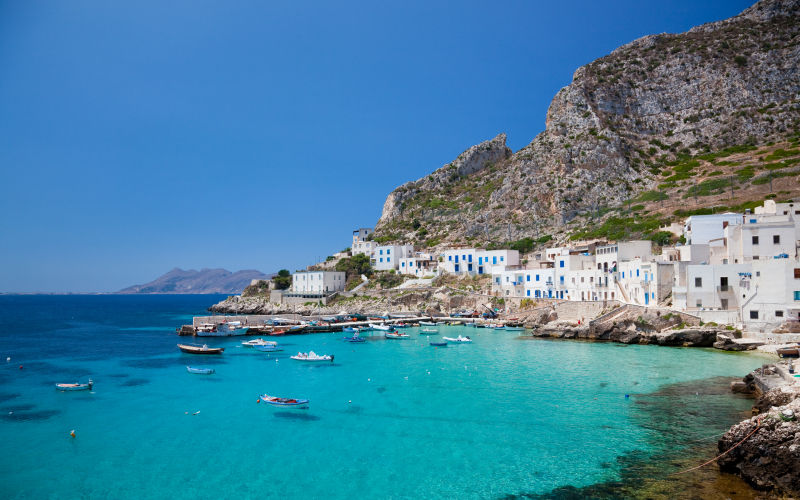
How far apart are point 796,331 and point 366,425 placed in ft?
113

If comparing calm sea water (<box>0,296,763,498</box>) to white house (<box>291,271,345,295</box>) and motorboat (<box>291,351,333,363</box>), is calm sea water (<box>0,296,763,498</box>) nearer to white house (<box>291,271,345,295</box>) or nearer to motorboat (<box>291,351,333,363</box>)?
motorboat (<box>291,351,333,363</box>)

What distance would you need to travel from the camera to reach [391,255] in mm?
94562

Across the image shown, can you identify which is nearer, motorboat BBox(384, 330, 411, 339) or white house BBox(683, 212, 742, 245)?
white house BBox(683, 212, 742, 245)

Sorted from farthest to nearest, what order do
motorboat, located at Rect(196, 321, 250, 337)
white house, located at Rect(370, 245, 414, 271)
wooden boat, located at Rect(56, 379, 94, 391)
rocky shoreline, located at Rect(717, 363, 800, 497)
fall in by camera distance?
white house, located at Rect(370, 245, 414, 271), motorboat, located at Rect(196, 321, 250, 337), wooden boat, located at Rect(56, 379, 94, 391), rocky shoreline, located at Rect(717, 363, 800, 497)

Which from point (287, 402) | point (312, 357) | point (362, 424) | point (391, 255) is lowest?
point (362, 424)

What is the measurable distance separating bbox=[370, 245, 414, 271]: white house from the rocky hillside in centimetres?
1281

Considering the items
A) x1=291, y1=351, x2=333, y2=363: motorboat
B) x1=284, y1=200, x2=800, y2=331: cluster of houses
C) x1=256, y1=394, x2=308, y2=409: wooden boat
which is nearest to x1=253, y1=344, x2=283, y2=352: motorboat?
x1=291, y1=351, x2=333, y2=363: motorboat

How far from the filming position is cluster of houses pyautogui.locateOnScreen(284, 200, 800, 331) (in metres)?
37.8

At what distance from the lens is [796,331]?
35969mm

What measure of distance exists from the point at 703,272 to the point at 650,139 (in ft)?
250

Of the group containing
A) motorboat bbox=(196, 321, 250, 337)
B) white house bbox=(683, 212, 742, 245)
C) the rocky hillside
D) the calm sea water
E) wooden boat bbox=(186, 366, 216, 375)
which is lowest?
the calm sea water

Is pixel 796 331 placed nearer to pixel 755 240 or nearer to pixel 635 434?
pixel 755 240

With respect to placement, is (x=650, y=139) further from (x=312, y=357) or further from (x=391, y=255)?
(x=312, y=357)

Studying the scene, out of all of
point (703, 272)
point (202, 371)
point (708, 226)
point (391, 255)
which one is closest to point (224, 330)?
point (202, 371)
